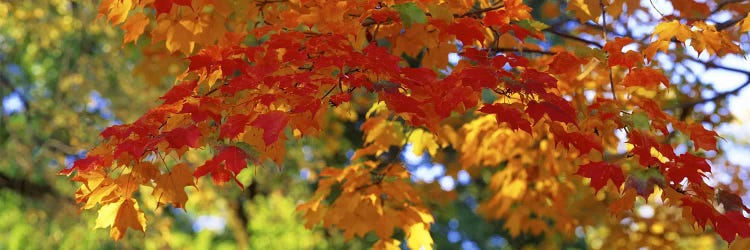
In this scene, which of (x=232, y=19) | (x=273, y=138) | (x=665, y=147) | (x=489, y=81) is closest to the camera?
(x=273, y=138)

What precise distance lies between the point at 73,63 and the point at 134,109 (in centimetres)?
74

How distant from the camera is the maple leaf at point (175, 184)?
2.71 meters

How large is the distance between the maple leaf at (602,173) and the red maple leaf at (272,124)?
1056mm

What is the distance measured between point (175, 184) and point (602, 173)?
149 cm

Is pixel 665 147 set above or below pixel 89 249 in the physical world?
above

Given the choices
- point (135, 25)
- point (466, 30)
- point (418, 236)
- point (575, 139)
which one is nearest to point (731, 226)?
point (575, 139)

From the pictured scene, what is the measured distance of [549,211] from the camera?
5.11 m

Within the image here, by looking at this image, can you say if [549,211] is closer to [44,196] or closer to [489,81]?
[489,81]

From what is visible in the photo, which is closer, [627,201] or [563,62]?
Answer: [627,201]

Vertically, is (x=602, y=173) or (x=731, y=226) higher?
(x=602, y=173)

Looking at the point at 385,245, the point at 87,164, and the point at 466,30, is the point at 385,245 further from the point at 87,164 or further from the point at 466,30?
the point at 87,164

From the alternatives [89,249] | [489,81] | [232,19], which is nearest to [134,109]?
[89,249]

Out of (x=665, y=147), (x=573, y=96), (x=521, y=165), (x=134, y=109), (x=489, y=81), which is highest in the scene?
(x=489, y=81)

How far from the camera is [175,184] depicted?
8.96ft
